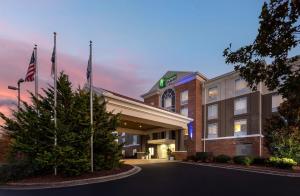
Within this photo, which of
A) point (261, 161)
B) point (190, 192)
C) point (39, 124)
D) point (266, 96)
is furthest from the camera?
point (266, 96)

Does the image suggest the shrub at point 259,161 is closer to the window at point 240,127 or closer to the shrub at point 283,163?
the shrub at point 283,163

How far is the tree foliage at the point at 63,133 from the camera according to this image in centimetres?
2053

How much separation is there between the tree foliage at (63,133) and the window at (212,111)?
1263 inches

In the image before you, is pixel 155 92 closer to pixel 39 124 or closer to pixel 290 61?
pixel 39 124

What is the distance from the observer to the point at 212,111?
5453 cm

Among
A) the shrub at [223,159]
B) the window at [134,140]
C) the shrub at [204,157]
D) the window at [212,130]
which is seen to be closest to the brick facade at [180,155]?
the shrub at [204,157]

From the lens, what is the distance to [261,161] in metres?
31.5

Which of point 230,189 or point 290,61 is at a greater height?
point 290,61

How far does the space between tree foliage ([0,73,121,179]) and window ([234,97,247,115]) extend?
29.3 m

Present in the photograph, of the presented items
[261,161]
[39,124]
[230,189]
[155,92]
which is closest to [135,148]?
[155,92]

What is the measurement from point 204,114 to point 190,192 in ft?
135

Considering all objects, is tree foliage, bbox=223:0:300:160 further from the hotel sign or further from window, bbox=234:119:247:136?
the hotel sign

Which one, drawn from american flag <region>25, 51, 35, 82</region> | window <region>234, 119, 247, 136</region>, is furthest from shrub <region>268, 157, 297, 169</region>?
american flag <region>25, 51, 35, 82</region>

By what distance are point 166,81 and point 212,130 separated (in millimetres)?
13317
